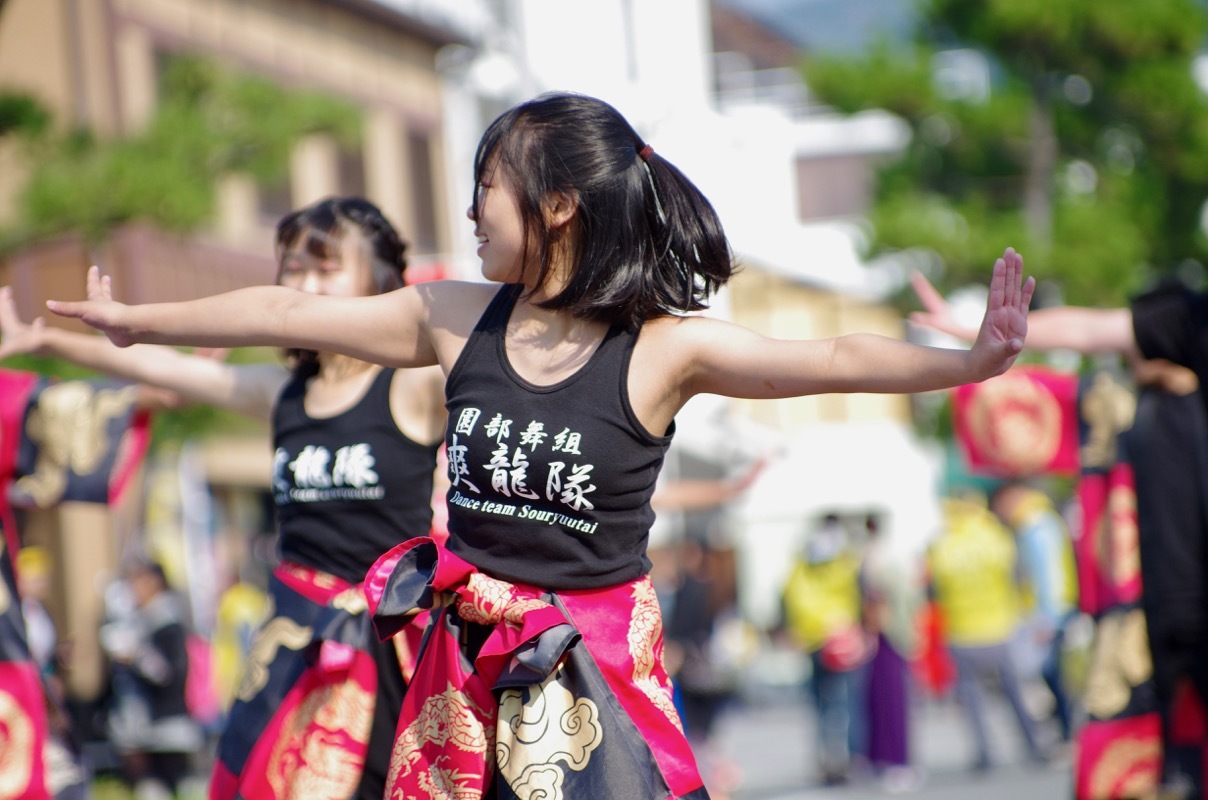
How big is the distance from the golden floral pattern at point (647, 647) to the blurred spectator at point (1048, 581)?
9033mm

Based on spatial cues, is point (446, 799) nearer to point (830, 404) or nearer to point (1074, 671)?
point (1074, 671)

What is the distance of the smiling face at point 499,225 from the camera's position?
279cm

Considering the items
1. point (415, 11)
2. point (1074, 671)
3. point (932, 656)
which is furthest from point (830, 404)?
point (1074, 671)

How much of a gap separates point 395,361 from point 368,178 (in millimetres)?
18318

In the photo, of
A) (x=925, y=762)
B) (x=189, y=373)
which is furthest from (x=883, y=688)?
(x=189, y=373)

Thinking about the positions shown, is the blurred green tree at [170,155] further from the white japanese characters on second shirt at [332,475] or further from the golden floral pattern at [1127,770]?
the golden floral pattern at [1127,770]

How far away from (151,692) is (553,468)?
799 centimetres

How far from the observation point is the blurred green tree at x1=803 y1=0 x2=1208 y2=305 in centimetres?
1753

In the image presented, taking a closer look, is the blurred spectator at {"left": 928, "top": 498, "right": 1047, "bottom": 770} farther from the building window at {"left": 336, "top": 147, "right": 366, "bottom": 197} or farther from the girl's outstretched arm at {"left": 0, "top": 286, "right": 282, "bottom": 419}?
the building window at {"left": 336, "top": 147, "right": 366, "bottom": 197}

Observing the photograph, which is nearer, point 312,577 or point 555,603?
point 555,603

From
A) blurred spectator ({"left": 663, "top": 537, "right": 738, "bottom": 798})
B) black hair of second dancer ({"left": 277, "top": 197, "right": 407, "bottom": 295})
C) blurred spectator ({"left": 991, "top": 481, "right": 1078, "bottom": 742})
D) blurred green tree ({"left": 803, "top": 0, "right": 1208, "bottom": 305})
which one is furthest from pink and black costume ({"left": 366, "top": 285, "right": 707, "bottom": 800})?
blurred green tree ({"left": 803, "top": 0, "right": 1208, "bottom": 305})

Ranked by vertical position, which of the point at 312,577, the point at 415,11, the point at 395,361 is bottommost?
the point at 312,577

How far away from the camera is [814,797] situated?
10.0 m

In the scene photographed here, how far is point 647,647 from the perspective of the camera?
9.27 feet
